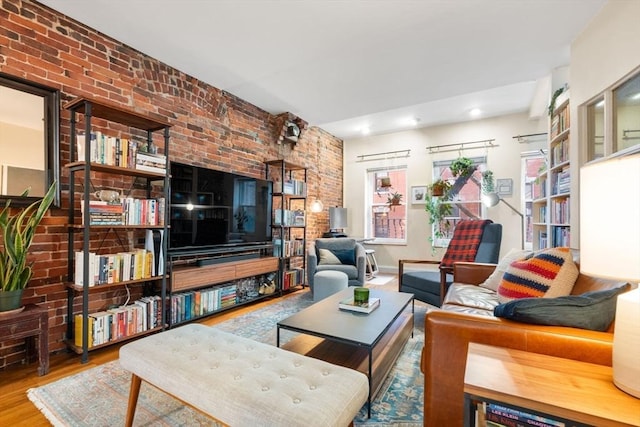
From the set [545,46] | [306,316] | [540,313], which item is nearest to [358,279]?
[306,316]

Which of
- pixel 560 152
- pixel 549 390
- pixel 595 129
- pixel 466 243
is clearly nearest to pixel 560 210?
pixel 560 152

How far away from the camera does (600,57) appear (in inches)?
90.0

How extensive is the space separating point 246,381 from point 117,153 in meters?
2.11

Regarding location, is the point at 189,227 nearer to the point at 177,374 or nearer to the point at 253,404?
the point at 177,374

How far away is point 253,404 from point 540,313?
1.14m

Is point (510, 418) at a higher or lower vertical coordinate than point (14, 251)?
lower

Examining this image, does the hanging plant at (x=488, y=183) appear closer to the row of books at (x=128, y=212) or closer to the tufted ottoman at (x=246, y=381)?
the tufted ottoman at (x=246, y=381)

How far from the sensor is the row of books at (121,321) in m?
2.15

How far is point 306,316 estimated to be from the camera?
6.48 ft

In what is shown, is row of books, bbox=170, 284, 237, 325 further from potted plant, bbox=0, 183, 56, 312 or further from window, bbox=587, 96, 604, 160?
→ window, bbox=587, 96, 604, 160

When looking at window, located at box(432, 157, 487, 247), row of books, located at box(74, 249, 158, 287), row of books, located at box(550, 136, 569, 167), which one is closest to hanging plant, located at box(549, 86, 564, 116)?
row of books, located at box(550, 136, 569, 167)

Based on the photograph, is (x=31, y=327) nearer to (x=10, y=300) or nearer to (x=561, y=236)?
(x=10, y=300)

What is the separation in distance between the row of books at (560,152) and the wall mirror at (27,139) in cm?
462

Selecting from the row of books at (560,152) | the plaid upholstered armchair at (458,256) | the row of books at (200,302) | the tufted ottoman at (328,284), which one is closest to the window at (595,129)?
the row of books at (560,152)
